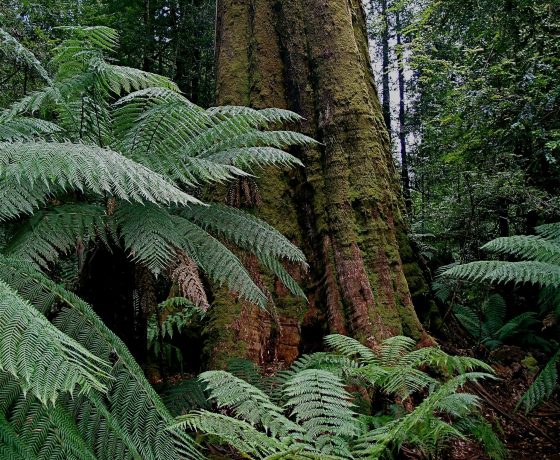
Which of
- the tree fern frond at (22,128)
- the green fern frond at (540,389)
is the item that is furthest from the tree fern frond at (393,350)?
the tree fern frond at (22,128)

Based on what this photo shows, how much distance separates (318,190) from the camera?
10.9 ft

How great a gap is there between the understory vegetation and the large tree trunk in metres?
0.02

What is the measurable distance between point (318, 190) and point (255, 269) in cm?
77

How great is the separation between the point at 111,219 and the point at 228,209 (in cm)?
56

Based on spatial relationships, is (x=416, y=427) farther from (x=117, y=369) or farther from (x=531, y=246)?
(x=531, y=246)

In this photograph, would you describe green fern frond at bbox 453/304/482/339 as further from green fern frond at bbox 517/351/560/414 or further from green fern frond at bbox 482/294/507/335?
green fern frond at bbox 517/351/560/414

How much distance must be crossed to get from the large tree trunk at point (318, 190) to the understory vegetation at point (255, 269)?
2cm

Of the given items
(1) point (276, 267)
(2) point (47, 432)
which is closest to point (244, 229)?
(1) point (276, 267)

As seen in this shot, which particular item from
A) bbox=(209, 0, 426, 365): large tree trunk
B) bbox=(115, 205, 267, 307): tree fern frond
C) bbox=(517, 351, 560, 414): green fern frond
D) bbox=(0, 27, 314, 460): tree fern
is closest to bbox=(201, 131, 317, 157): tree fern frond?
bbox=(0, 27, 314, 460): tree fern

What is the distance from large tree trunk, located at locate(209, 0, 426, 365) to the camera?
114 inches

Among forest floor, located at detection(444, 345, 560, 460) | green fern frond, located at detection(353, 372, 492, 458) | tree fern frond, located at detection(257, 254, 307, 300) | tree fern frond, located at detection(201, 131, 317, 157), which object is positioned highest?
tree fern frond, located at detection(201, 131, 317, 157)

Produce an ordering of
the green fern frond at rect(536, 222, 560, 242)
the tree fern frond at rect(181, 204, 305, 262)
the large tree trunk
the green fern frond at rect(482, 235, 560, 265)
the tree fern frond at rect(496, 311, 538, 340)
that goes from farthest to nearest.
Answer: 1. the tree fern frond at rect(496, 311, 538, 340)
2. the green fern frond at rect(536, 222, 560, 242)
3. the green fern frond at rect(482, 235, 560, 265)
4. the large tree trunk
5. the tree fern frond at rect(181, 204, 305, 262)

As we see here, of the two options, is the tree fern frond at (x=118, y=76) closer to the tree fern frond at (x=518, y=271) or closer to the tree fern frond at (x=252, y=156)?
the tree fern frond at (x=252, y=156)

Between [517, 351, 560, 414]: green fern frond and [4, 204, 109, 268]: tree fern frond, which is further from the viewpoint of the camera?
[517, 351, 560, 414]: green fern frond
